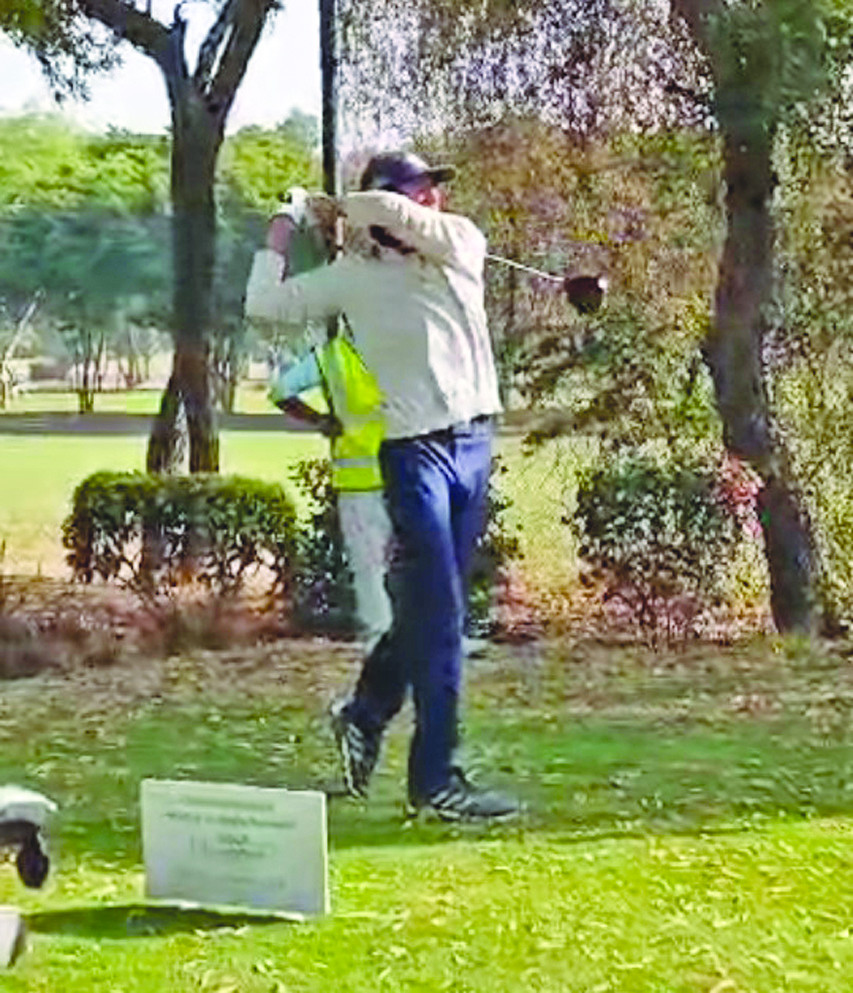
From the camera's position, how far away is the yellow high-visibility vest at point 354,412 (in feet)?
13.0

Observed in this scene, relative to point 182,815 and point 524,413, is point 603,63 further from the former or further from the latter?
point 182,815

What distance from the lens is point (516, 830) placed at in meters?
3.89

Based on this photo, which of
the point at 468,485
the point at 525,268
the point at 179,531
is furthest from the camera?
the point at 179,531

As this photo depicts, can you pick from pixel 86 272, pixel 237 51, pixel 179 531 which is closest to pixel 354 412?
pixel 86 272

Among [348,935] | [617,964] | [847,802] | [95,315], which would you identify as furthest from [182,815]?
[95,315]

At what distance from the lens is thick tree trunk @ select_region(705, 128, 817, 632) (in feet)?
18.6

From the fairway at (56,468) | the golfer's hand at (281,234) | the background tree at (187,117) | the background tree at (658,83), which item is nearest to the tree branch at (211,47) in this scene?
the background tree at (187,117)

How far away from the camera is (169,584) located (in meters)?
5.80

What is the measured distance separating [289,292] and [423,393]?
33 centimetres

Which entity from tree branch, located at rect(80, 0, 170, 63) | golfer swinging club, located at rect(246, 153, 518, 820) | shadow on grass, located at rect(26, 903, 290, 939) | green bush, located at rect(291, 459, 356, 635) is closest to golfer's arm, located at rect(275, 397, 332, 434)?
golfer swinging club, located at rect(246, 153, 518, 820)

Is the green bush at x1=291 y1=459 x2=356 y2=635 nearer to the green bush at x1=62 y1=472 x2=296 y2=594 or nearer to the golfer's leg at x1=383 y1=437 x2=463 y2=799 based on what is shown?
the green bush at x1=62 y1=472 x2=296 y2=594

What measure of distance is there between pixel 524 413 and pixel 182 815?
7.38ft

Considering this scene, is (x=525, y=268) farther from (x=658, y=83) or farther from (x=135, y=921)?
(x=135, y=921)

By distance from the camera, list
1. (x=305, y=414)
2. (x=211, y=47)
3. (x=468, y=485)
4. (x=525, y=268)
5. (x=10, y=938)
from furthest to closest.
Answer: (x=211, y=47) → (x=525, y=268) → (x=305, y=414) → (x=468, y=485) → (x=10, y=938)
